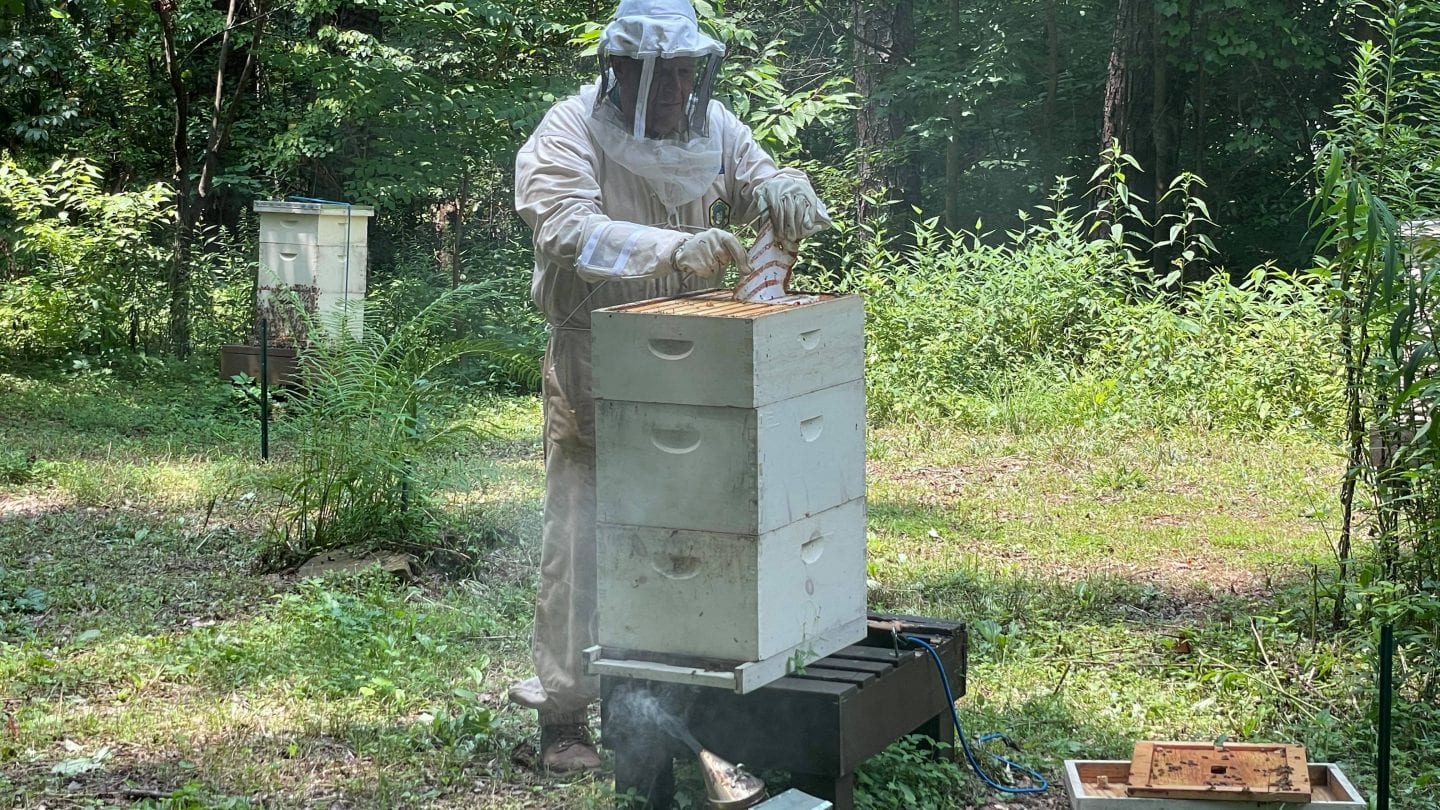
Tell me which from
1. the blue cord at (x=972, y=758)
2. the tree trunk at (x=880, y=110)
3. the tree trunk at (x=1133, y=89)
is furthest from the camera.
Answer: the tree trunk at (x=880, y=110)

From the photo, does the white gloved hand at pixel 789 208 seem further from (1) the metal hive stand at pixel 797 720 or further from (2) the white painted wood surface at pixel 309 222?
(2) the white painted wood surface at pixel 309 222

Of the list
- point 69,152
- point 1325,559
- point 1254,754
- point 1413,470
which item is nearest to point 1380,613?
point 1413,470

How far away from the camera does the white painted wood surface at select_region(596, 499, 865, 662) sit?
268 cm

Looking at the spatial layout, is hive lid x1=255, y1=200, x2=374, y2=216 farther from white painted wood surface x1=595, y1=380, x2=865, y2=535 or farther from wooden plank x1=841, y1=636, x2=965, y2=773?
white painted wood surface x1=595, y1=380, x2=865, y2=535

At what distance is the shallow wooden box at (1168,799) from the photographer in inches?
114

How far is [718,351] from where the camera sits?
8.55 ft

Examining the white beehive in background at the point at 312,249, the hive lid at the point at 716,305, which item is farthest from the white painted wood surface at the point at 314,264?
the hive lid at the point at 716,305

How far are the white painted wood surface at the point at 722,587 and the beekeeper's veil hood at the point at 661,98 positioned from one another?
2.74 ft

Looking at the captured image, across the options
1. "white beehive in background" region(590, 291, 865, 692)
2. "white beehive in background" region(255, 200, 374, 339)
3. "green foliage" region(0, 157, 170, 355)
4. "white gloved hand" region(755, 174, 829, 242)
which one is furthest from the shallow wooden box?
"green foliage" region(0, 157, 170, 355)

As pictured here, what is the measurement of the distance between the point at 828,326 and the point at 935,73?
13.7m

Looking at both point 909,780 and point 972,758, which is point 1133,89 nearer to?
point 972,758

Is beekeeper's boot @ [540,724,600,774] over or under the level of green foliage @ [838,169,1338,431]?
under

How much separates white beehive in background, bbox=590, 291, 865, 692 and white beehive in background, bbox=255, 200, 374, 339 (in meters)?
5.69

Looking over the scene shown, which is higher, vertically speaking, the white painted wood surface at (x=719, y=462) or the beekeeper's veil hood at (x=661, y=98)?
the beekeeper's veil hood at (x=661, y=98)
